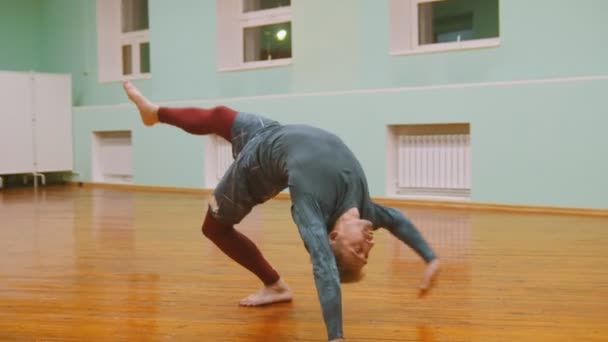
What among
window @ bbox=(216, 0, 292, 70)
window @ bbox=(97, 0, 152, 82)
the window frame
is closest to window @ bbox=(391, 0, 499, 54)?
window @ bbox=(216, 0, 292, 70)

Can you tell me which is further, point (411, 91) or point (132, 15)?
point (132, 15)

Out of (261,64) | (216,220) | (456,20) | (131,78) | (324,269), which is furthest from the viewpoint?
(131,78)

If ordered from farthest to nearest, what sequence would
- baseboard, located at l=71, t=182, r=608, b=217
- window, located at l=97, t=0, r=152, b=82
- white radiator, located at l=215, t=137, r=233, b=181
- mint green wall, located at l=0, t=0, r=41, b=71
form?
mint green wall, located at l=0, t=0, r=41, b=71, window, located at l=97, t=0, r=152, b=82, white radiator, located at l=215, t=137, r=233, b=181, baseboard, located at l=71, t=182, r=608, b=217

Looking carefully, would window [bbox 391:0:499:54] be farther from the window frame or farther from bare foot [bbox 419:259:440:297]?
bare foot [bbox 419:259:440:297]

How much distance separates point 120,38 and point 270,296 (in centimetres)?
707

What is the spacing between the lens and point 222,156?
297 inches

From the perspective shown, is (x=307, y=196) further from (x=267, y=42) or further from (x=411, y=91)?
(x=267, y=42)

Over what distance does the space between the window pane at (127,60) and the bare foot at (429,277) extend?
7.44m

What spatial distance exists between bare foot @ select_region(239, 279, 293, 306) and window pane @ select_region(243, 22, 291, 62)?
A: 495 cm

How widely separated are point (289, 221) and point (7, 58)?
595cm

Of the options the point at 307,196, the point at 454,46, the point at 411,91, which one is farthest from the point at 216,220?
the point at 454,46

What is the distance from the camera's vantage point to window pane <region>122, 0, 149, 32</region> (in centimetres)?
884

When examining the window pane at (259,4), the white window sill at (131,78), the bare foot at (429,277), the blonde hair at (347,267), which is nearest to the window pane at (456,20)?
the window pane at (259,4)

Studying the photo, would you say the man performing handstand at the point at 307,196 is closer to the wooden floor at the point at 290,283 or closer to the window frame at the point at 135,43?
the wooden floor at the point at 290,283
